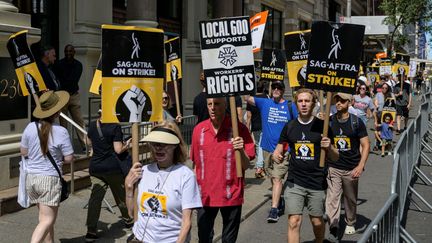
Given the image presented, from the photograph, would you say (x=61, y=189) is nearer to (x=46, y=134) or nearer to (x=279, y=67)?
(x=46, y=134)

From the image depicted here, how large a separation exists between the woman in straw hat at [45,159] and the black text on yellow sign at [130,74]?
101cm

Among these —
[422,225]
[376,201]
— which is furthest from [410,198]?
[422,225]

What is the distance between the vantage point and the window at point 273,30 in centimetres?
2733

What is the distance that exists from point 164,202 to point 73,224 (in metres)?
3.82

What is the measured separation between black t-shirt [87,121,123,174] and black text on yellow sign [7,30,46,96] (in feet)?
3.93

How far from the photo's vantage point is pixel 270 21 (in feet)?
92.0

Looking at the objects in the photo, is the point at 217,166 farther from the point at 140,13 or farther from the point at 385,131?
the point at 385,131

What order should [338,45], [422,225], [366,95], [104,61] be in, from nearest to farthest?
[104,61] → [338,45] → [422,225] → [366,95]

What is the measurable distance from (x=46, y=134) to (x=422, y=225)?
5438 millimetres

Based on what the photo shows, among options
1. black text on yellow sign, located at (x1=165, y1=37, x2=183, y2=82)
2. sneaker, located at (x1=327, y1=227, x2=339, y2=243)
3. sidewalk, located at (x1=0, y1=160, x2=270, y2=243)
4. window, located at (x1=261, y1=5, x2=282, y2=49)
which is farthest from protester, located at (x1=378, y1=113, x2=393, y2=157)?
window, located at (x1=261, y1=5, x2=282, y2=49)

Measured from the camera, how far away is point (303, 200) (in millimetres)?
5953

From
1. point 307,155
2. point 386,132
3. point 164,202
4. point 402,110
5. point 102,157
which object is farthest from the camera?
point 402,110

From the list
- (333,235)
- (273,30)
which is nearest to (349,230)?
(333,235)

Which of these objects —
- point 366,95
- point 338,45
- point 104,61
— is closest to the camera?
point 104,61
